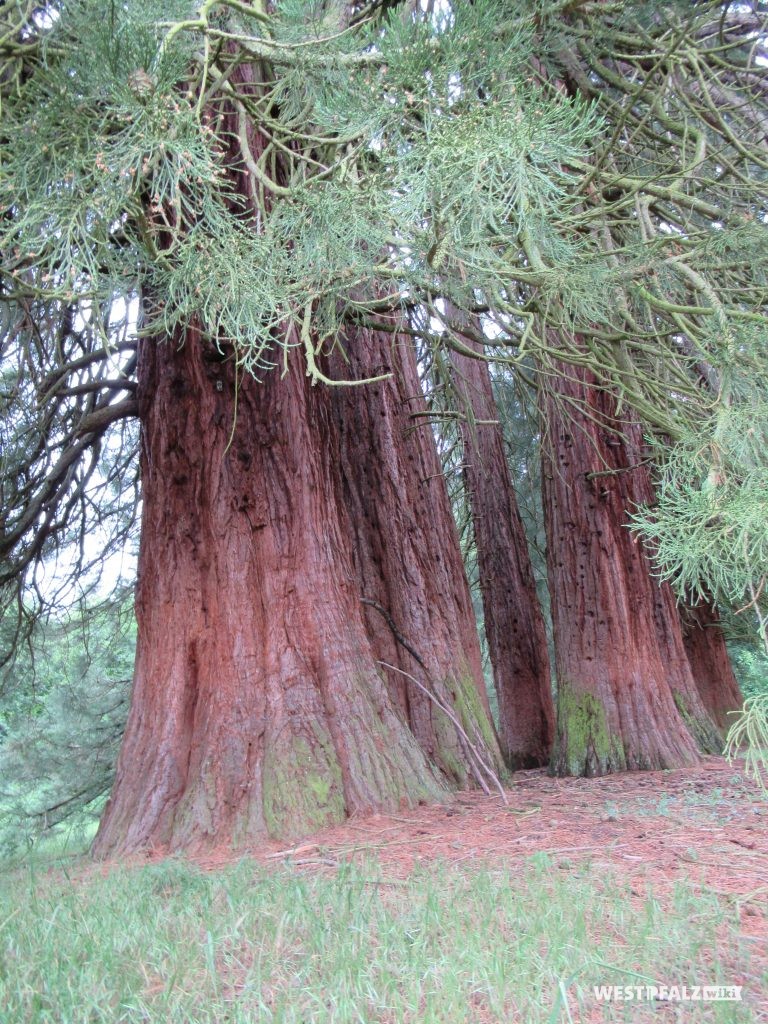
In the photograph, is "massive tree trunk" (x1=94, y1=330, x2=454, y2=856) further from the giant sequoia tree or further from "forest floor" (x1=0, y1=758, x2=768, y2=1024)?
"forest floor" (x1=0, y1=758, x2=768, y2=1024)

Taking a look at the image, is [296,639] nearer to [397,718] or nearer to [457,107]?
[397,718]

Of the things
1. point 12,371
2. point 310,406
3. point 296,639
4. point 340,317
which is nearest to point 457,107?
point 340,317

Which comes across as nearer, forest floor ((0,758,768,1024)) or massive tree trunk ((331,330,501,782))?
forest floor ((0,758,768,1024))

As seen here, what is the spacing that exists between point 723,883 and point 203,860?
6.93 feet

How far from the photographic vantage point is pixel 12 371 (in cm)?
591

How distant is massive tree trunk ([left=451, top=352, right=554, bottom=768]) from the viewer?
26.5 feet

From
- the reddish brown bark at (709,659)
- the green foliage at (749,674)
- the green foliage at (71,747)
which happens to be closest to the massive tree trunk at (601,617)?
the reddish brown bark at (709,659)

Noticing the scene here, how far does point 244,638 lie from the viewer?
4.41 metres

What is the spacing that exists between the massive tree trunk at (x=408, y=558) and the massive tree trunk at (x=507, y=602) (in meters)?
2.18

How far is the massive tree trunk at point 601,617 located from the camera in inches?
229

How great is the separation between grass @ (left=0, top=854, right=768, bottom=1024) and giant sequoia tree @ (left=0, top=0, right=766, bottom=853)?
135 cm

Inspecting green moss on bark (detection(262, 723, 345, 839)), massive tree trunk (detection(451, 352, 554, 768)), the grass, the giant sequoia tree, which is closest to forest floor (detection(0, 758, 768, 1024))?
the grass

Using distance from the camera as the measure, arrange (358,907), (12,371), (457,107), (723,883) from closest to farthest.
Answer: (358,907), (723,883), (457,107), (12,371)

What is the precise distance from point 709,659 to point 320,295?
6.76 meters
